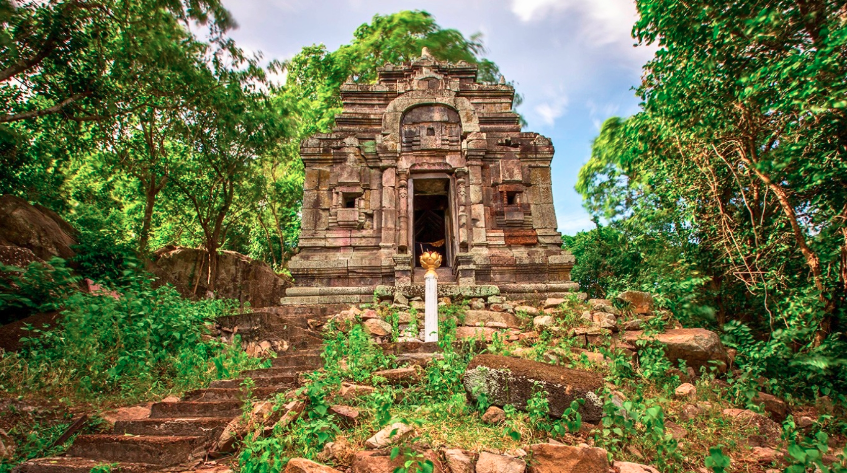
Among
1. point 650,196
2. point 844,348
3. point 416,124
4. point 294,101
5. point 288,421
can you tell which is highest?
point 294,101

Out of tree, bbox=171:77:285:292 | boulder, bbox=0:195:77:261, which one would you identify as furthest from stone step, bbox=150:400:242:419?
tree, bbox=171:77:285:292

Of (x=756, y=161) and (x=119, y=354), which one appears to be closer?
(x=119, y=354)

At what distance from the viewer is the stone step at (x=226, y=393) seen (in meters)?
4.46

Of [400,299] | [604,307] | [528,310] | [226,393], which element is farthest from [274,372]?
[604,307]

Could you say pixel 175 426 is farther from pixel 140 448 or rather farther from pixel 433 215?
pixel 433 215

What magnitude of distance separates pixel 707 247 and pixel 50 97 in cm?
1208

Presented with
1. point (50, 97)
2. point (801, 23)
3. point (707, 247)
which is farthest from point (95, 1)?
point (707, 247)

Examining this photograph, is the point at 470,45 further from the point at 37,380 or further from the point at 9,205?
the point at 37,380

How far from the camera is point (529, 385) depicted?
3764 mm

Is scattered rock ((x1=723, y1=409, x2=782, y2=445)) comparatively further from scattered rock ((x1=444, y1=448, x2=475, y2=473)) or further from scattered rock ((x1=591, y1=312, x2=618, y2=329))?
scattered rock ((x1=444, y1=448, x2=475, y2=473))

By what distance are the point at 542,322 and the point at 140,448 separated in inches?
191

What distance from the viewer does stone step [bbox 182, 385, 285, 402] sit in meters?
4.46

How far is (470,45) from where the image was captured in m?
18.5

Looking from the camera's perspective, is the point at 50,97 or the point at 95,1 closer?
the point at 95,1
